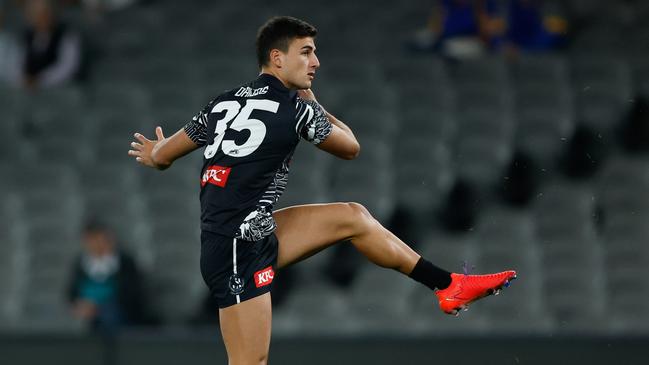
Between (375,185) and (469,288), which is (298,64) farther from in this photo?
(375,185)

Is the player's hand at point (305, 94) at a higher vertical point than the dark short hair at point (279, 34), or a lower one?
lower

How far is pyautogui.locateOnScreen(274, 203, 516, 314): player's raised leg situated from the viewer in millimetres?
6117

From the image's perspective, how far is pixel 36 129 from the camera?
10.9 m

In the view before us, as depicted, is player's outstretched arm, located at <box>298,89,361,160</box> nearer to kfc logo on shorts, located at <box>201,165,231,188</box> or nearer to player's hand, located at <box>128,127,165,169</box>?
kfc logo on shorts, located at <box>201,165,231,188</box>

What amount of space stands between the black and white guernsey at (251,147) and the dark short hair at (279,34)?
0.46ft

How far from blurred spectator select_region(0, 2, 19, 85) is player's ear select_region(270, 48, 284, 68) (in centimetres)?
573

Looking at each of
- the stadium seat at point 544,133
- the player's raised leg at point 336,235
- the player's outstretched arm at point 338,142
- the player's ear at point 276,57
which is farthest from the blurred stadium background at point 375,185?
the player's ear at point 276,57

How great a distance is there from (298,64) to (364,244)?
934mm

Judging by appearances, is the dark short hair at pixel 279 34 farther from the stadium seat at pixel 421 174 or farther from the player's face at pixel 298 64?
the stadium seat at pixel 421 174

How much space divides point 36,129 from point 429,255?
3.61 metres

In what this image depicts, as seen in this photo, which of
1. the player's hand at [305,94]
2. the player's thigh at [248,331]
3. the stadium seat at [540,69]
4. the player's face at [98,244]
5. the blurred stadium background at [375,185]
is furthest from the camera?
the stadium seat at [540,69]

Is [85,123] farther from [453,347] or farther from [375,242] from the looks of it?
[375,242]

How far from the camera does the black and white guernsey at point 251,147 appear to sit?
5.89 m

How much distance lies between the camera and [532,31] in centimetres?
1091
